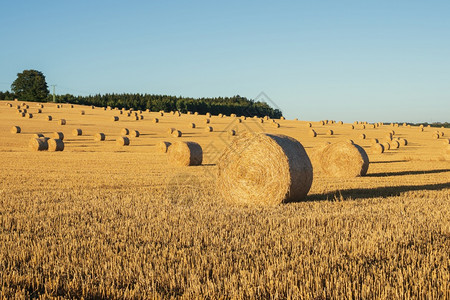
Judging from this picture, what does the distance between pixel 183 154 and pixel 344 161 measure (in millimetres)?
7751

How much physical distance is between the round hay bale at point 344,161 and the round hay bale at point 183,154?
6.37 m

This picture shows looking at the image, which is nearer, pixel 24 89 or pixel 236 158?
pixel 236 158

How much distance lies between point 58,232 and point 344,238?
4446mm

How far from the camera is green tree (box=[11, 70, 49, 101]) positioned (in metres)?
101

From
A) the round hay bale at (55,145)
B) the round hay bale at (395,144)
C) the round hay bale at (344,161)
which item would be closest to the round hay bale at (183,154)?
the round hay bale at (344,161)

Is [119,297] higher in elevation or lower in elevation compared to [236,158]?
lower

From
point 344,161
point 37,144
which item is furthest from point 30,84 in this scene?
point 344,161

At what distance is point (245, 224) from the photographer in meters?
8.00

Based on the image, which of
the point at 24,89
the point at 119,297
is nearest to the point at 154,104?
the point at 24,89

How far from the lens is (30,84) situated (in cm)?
10319

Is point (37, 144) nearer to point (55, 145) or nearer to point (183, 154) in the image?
point (55, 145)

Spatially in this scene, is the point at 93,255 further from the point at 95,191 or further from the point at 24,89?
the point at 24,89

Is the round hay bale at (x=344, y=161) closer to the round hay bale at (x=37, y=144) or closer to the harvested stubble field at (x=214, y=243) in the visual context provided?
the harvested stubble field at (x=214, y=243)

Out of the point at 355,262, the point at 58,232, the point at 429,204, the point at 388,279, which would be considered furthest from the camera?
the point at 429,204
